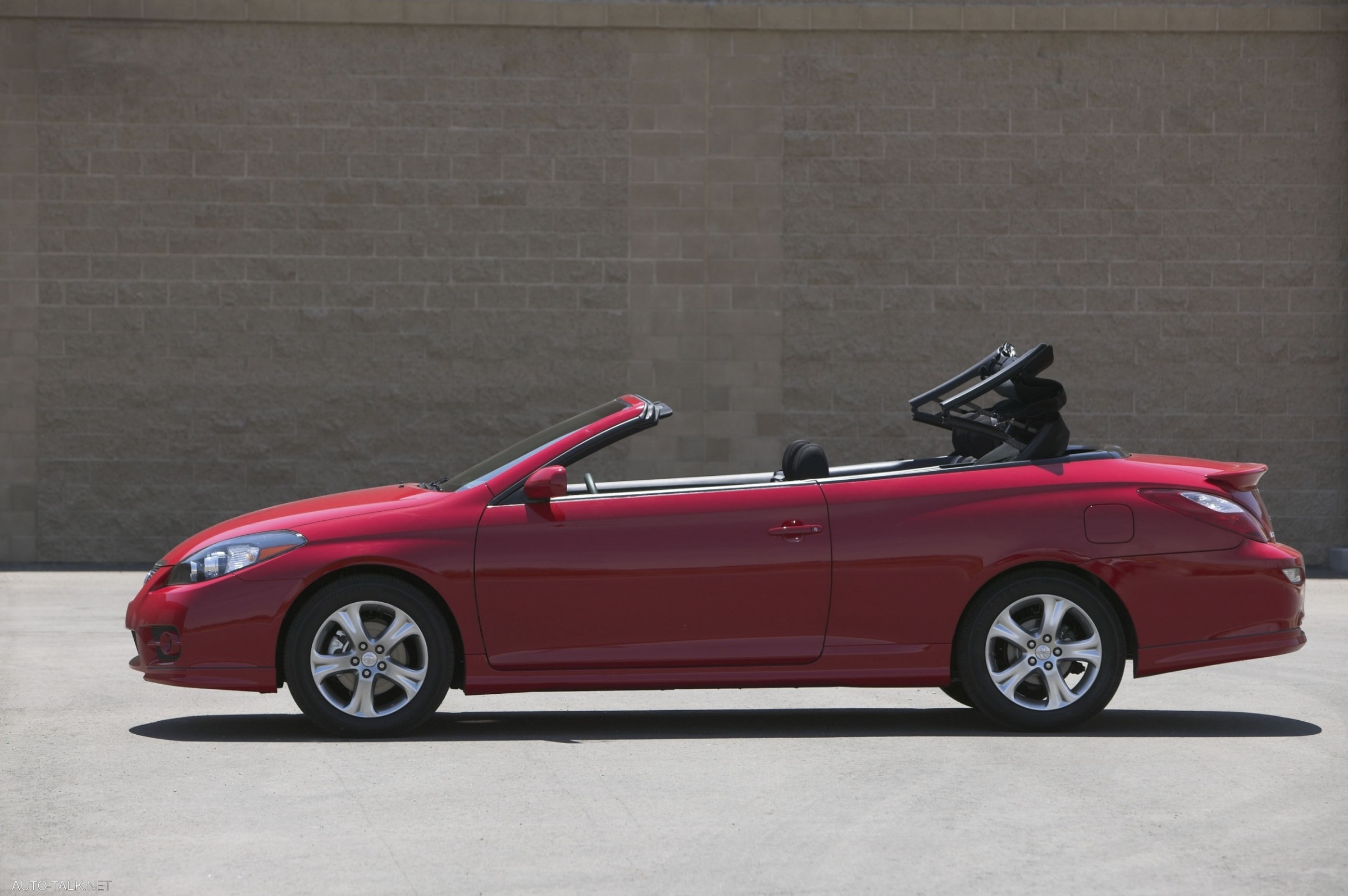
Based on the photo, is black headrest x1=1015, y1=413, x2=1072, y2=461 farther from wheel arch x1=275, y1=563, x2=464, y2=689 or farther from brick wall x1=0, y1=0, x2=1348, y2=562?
brick wall x1=0, y1=0, x2=1348, y2=562

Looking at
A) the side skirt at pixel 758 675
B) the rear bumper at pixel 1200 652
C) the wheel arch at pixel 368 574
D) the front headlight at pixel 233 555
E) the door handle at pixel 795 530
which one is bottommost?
the side skirt at pixel 758 675

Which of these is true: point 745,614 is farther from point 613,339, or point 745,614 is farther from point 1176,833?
point 613,339

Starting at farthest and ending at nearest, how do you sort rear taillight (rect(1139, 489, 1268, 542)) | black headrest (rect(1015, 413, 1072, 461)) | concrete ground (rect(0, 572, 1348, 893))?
black headrest (rect(1015, 413, 1072, 461)), rear taillight (rect(1139, 489, 1268, 542)), concrete ground (rect(0, 572, 1348, 893))

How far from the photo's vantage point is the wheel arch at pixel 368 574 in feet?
24.9

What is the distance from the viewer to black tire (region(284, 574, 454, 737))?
7.54m

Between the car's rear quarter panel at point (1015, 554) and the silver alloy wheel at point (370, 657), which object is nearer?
the silver alloy wheel at point (370, 657)

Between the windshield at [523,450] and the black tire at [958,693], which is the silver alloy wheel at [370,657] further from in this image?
the black tire at [958,693]

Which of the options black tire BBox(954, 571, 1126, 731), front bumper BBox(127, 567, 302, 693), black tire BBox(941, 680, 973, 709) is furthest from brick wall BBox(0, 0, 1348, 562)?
front bumper BBox(127, 567, 302, 693)

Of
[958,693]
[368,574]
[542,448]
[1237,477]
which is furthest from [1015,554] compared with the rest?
[368,574]

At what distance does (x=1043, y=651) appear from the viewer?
25.6ft

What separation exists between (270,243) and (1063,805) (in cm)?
1264

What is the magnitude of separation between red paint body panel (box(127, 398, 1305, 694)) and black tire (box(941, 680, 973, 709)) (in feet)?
1.72

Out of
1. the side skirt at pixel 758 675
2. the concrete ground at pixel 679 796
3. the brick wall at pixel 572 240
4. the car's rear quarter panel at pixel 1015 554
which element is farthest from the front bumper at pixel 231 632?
the brick wall at pixel 572 240

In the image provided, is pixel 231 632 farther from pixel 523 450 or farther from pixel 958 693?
pixel 958 693
